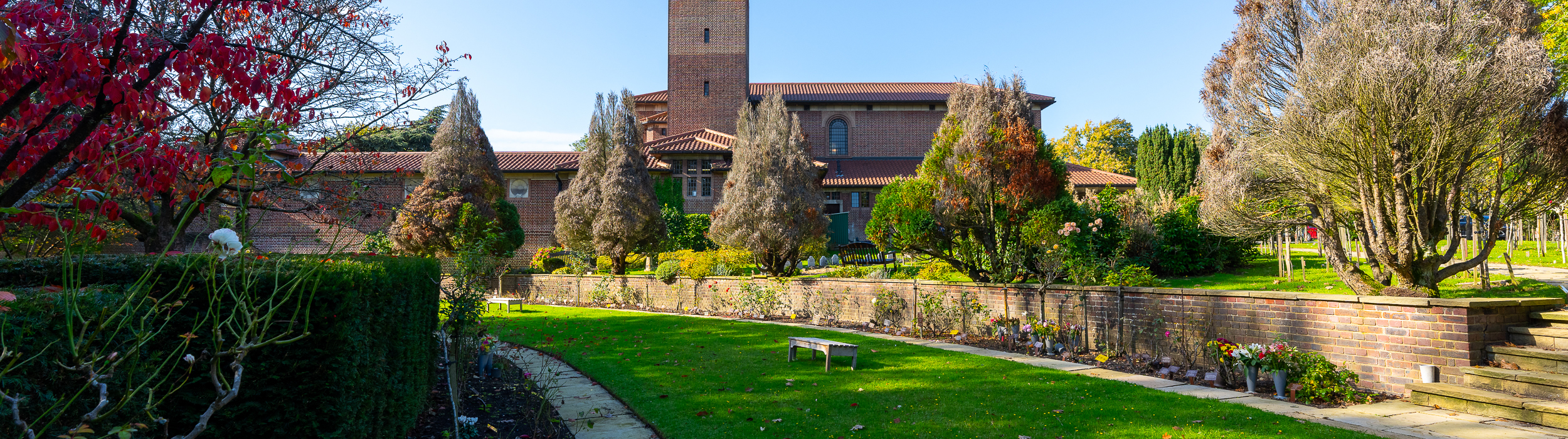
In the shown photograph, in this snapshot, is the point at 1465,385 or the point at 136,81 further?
the point at 1465,385

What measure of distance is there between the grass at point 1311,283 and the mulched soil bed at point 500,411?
27.0 ft

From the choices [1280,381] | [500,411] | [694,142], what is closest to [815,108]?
[694,142]

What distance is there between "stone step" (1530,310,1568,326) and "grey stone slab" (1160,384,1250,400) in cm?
252

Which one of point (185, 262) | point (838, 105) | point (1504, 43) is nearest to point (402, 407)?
point (185, 262)

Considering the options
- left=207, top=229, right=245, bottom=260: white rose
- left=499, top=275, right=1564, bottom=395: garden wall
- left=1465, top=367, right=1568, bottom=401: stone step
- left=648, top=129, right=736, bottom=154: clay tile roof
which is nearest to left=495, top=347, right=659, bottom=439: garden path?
left=207, top=229, right=245, bottom=260: white rose

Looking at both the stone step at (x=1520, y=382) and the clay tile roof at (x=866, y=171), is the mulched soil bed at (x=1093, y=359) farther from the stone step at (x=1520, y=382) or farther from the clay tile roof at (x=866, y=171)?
the clay tile roof at (x=866, y=171)

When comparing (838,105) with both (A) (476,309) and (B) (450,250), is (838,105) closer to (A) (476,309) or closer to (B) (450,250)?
(B) (450,250)

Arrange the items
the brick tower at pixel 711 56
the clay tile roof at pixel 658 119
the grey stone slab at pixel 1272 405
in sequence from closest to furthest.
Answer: the grey stone slab at pixel 1272 405 → the brick tower at pixel 711 56 → the clay tile roof at pixel 658 119

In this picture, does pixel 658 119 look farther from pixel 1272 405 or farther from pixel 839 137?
pixel 1272 405

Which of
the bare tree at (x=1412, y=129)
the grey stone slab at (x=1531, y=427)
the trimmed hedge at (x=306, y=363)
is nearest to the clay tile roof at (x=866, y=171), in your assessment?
the bare tree at (x=1412, y=129)

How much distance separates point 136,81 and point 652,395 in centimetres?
469

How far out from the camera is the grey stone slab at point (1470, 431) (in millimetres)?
5168

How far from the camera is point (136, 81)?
3258 millimetres

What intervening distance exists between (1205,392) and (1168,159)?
31001 mm
